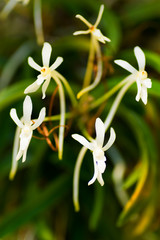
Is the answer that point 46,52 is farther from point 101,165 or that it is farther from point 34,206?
point 34,206

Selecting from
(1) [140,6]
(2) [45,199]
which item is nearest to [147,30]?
(1) [140,6]

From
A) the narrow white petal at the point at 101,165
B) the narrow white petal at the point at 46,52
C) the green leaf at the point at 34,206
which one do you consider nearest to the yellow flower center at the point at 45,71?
the narrow white petal at the point at 46,52

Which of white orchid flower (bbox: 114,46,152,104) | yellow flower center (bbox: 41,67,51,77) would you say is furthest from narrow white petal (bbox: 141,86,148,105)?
yellow flower center (bbox: 41,67,51,77)

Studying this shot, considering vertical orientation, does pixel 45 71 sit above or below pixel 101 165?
above

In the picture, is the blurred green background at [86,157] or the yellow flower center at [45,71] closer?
the yellow flower center at [45,71]

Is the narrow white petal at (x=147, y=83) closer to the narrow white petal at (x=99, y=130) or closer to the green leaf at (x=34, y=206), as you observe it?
the narrow white petal at (x=99, y=130)

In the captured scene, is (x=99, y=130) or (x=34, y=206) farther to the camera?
(x=34, y=206)

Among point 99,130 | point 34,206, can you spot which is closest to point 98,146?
point 99,130

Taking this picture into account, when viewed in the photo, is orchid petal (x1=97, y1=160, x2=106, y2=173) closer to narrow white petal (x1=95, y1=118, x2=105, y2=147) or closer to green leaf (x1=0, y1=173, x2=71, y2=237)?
narrow white petal (x1=95, y1=118, x2=105, y2=147)
